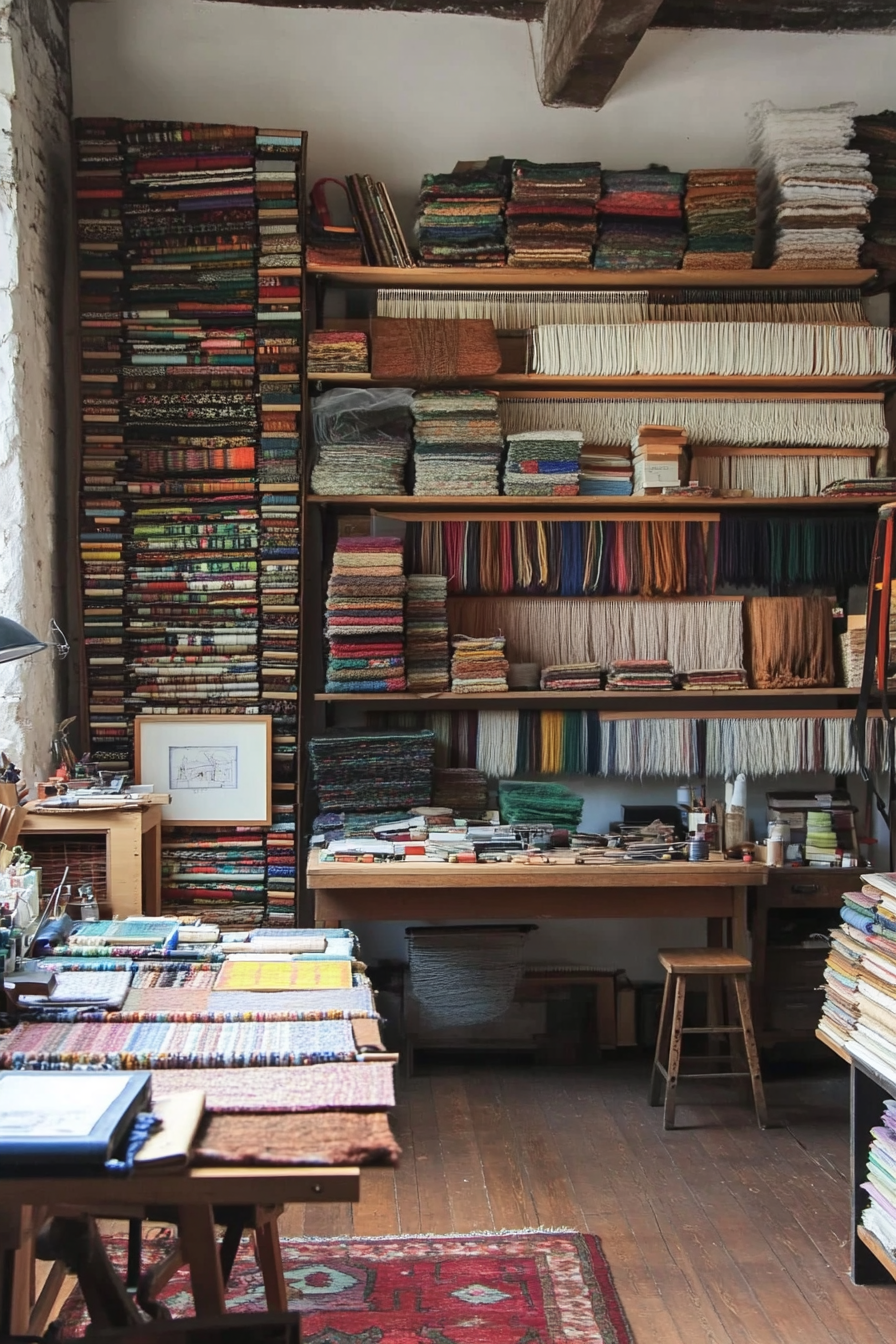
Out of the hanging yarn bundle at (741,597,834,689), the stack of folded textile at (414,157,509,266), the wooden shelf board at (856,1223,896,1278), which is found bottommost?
the wooden shelf board at (856,1223,896,1278)

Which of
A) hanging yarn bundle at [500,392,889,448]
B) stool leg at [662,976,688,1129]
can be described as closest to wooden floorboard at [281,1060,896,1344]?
stool leg at [662,976,688,1129]

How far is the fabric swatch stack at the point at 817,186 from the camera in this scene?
4.64m

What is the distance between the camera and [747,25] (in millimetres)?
4965

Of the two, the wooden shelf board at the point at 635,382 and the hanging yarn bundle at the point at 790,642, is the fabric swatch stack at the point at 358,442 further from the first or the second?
the hanging yarn bundle at the point at 790,642

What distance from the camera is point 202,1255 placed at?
2.10 meters

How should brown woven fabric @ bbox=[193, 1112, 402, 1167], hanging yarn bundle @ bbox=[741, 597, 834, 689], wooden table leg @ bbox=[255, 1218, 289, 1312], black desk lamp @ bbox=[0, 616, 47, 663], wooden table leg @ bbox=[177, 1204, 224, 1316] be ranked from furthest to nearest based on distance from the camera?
hanging yarn bundle @ bbox=[741, 597, 834, 689] → black desk lamp @ bbox=[0, 616, 47, 663] → wooden table leg @ bbox=[255, 1218, 289, 1312] → wooden table leg @ bbox=[177, 1204, 224, 1316] → brown woven fabric @ bbox=[193, 1112, 402, 1167]

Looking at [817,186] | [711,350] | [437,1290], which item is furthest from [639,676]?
[437,1290]

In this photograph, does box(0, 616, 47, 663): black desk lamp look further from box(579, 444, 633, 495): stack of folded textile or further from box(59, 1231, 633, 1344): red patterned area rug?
box(579, 444, 633, 495): stack of folded textile

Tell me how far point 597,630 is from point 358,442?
1.20 meters

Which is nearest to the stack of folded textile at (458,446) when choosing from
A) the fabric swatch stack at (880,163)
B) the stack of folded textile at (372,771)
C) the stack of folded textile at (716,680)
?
the stack of folded textile at (372,771)

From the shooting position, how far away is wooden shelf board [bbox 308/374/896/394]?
15.3ft

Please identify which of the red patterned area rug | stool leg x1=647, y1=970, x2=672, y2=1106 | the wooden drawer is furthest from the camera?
the wooden drawer

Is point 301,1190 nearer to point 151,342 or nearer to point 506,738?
point 506,738

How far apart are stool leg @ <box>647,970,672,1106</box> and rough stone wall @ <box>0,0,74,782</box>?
7.77 ft
